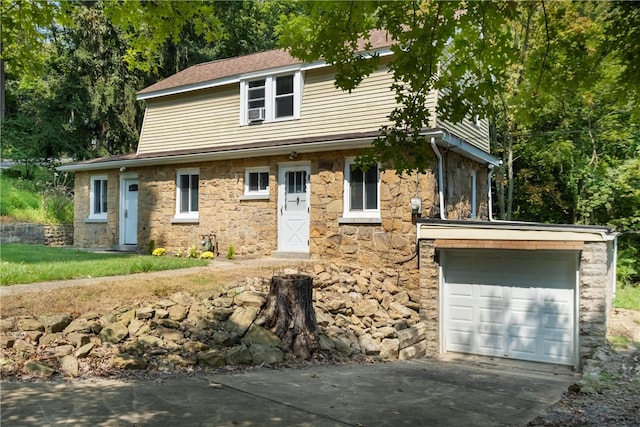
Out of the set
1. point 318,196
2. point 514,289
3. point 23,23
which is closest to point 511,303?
point 514,289

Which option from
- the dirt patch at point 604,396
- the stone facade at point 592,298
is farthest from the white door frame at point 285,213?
the dirt patch at point 604,396

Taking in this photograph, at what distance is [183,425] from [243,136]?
1080 cm

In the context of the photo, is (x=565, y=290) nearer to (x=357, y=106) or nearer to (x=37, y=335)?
(x=357, y=106)

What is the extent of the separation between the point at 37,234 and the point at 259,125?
10.5 m

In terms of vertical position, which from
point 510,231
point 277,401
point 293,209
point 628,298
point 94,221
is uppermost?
point 293,209

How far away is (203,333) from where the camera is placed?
23.7 feet

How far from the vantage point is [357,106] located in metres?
12.3

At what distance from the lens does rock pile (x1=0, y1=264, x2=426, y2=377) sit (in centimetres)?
590

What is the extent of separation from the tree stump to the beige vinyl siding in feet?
18.0

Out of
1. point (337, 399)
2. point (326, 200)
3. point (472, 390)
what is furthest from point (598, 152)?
point (337, 399)

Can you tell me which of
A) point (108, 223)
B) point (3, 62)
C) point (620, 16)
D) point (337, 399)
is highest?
point (3, 62)

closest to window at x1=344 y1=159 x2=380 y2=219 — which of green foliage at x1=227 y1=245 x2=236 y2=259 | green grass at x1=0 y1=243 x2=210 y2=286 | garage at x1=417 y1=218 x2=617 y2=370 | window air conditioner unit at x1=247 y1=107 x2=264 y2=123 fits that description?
garage at x1=417 y1=218 x2=617 y2=370

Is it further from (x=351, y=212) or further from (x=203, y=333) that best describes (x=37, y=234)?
(x=203, y=333)

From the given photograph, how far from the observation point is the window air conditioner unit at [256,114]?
13.8m
